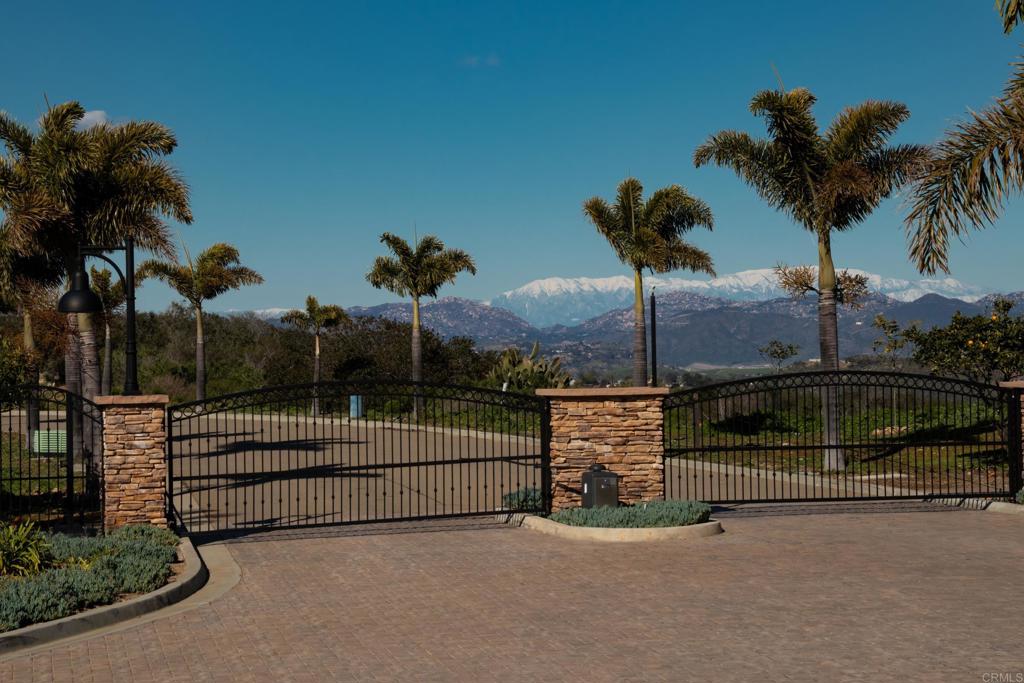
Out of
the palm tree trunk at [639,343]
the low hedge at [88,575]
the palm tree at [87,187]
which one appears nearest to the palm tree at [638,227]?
the palm tree trunk at [639,343]

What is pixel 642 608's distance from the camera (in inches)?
384

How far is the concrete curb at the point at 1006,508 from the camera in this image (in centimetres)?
1555

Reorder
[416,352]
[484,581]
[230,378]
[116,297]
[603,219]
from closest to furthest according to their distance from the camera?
[484,581], [603,219], [416,352], [116,297], [230,378]

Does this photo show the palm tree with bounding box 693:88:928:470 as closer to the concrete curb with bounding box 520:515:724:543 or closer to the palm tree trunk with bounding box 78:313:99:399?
the concrete curb with bounding box 520:515:724:543

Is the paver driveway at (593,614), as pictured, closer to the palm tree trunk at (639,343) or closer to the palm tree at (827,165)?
the palm tree at (827,165)

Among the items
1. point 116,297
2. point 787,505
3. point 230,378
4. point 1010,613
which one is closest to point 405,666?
point 1010,613

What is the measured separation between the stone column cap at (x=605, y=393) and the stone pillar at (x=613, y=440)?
0.05ft

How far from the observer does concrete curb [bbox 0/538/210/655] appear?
871cm

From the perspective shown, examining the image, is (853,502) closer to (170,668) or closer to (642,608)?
(642,608)

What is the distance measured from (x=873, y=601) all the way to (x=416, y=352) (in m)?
32.2

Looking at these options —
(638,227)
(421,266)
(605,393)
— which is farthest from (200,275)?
(605,393)

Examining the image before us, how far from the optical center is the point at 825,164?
23.9 m

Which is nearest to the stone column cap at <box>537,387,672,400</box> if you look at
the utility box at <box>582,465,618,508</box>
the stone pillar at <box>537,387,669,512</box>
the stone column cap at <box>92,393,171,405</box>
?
the stone pillar at <box>537,387,669,512</box>

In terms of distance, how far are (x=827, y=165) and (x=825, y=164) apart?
5 cm
